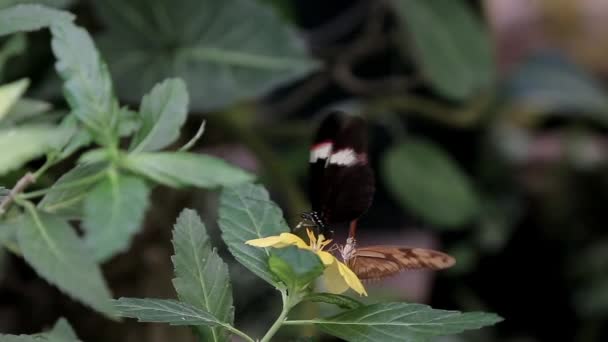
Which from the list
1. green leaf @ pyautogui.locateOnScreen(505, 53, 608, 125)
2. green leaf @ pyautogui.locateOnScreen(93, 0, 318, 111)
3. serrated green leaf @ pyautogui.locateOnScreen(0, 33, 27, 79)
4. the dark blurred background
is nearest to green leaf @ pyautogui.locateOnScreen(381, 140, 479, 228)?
the dark blurred background

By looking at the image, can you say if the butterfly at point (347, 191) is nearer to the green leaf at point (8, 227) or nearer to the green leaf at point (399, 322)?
the green leaf at point (399, 322)

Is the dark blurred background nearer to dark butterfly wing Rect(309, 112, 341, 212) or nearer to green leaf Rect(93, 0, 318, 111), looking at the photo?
green leaf Rect(93, 0, 318, 111)

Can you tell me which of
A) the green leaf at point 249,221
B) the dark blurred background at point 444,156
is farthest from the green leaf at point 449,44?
the green leaf at point 249,221

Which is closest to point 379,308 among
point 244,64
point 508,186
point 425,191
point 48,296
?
point 244,64

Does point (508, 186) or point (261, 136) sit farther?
point (508, 186)

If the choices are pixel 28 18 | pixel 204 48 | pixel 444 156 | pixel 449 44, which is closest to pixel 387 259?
pixel 28 18

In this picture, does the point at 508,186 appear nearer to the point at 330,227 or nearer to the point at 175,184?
the point at 330,227
